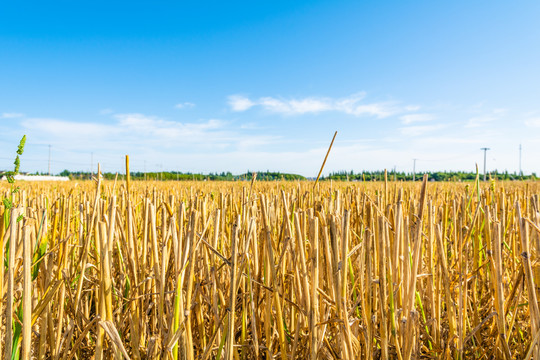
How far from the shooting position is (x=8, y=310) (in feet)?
2.22

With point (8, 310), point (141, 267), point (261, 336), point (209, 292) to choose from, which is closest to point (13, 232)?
point (8, 310)

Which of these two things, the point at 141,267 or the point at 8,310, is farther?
the point at 141,267

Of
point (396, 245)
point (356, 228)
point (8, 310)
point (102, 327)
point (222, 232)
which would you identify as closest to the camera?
point (8, 310)

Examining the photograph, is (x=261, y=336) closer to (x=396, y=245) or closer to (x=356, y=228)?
(x=396, y=245)

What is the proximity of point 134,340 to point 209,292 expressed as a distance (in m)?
0.28

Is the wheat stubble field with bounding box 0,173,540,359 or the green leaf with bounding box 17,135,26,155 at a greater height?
the green leaf with bounding box 17,135,26,155

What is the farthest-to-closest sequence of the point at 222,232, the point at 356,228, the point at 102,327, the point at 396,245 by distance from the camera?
the point at 356,228
the point at 222,232
the point at 396,245
the point at 102,327

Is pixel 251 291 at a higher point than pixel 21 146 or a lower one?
lower

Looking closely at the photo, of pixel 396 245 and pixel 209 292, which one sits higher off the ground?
pixel 396 245

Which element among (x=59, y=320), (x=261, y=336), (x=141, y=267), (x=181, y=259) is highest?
(x=181, y=259)

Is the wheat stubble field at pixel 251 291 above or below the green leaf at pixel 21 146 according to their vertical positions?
below

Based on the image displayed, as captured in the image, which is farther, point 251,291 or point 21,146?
point 21,146

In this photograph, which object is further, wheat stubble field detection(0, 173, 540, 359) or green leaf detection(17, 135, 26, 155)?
green leaf detection(17, 135, 26, 155)

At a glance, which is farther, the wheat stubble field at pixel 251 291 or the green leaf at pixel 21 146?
the green leaf at pixel 21 146
